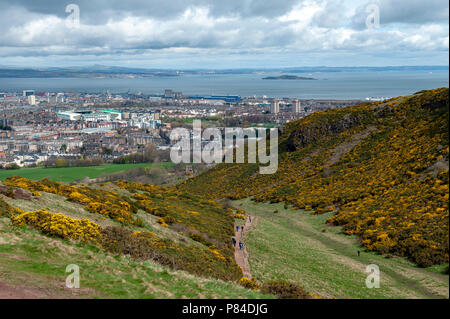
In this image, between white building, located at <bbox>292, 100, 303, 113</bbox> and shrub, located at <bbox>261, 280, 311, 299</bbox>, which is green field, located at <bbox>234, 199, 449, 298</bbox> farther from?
white building, located at <bbox>292, 100, 303, 113</bbox>

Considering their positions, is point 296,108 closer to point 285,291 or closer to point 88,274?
point 285,291

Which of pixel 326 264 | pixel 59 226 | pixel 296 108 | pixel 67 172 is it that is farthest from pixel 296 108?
pixel 59 226

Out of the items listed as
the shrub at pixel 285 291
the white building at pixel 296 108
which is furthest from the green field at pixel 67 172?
the white building at pixel 296 108

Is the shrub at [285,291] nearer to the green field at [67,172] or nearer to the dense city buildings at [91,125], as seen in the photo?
the green field at [67,172]

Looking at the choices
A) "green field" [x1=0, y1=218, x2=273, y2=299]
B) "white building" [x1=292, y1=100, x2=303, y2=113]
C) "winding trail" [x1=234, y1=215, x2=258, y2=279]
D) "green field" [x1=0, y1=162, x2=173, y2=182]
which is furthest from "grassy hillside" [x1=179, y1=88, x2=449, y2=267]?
"white building" [x1=292, y1=100, x2=303, y2=113]
